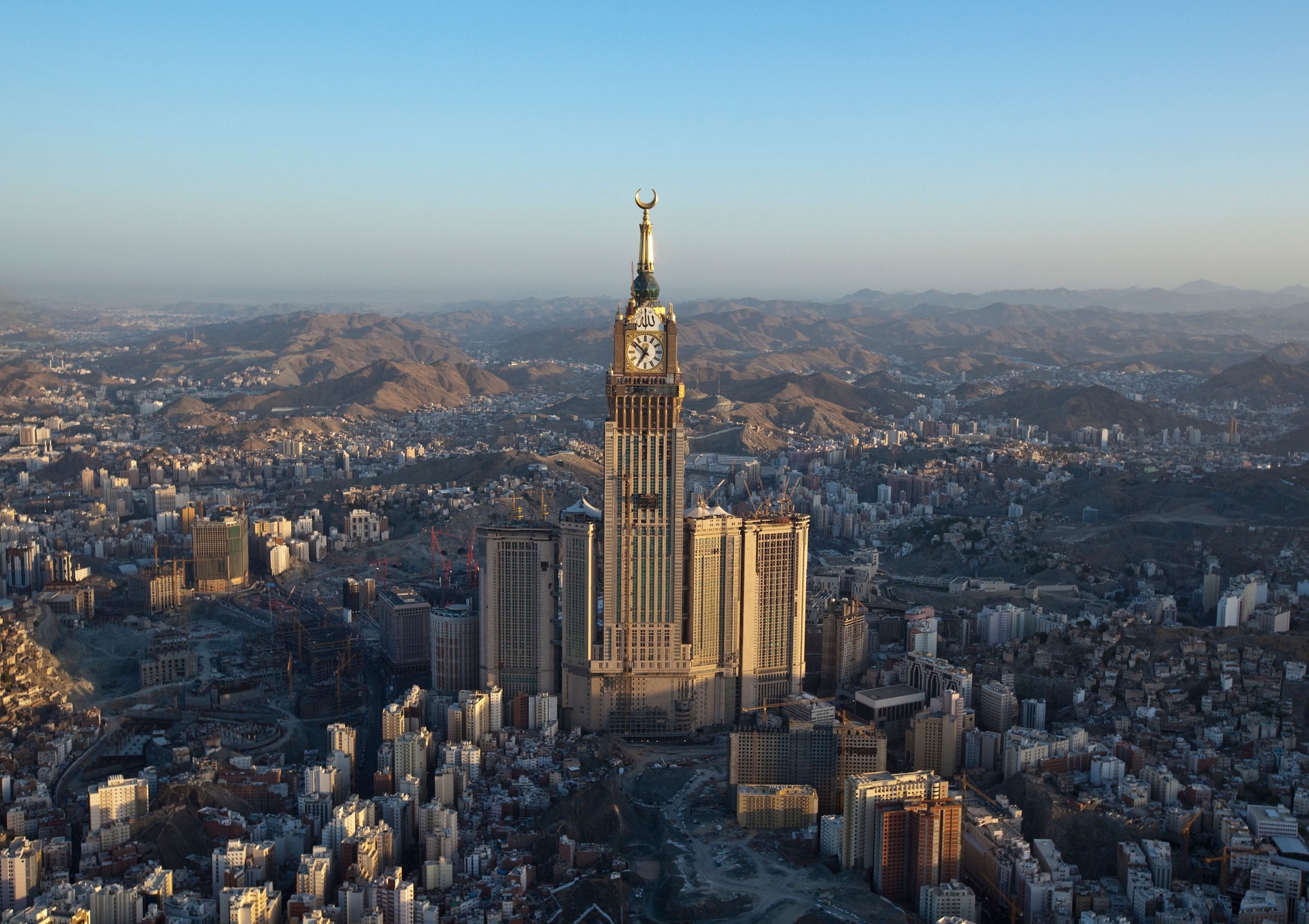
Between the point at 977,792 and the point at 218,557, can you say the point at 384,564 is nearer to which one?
the point at 218,557

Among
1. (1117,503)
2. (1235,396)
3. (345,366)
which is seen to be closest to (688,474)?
(1117,503)

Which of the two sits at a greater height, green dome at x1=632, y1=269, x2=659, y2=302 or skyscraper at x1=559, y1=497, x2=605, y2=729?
green dome at x1=632, y1=269, x2=659, y2=302

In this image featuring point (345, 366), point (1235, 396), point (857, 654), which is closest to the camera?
point (857, 654)

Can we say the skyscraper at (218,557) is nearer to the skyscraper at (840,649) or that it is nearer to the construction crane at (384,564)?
the construction crane at (384,564)

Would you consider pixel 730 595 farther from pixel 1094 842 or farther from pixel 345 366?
pixel 345 366

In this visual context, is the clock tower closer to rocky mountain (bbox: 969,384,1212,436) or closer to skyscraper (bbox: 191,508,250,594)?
skyscraper (bbox: 191,508,250,594)

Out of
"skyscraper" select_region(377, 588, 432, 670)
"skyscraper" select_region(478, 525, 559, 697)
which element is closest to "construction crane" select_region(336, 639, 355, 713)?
"skyscraper" select_region(377, 588, 432, 670)
